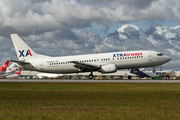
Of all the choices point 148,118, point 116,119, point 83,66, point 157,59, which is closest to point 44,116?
point 116,119

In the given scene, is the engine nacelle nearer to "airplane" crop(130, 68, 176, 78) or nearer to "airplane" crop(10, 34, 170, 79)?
"airplane" crop(10, 34, 170, 79)

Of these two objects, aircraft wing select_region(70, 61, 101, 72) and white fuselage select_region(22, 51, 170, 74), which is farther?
white fuselage select_region(22, 51, 170, 74)

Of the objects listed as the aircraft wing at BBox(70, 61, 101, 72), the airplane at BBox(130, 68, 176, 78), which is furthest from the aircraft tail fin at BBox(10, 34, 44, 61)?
the airplane at BBox(130, 68, 176, 78)

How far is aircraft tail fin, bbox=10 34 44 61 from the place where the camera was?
54.0m

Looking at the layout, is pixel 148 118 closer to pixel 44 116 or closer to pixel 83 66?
pixel 44 116

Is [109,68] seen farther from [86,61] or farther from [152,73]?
[152,73]

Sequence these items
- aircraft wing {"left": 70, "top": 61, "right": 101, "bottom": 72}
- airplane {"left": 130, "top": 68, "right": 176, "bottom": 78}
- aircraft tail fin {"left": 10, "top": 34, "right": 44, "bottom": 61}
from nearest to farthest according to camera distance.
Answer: aircraft wing {"left": 70, "top": 61, "right": 101, "bottom": 72}
aircraft tail fin {"left": 10, "top": 34, "right": 44, "bottom": 61}
airplane {"left": 130, "top": 68, "right": 176, "bottom": 78}

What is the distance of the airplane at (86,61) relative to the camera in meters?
49.7

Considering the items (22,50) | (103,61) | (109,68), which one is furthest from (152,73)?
(22,50)

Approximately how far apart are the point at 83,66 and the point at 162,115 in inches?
1570

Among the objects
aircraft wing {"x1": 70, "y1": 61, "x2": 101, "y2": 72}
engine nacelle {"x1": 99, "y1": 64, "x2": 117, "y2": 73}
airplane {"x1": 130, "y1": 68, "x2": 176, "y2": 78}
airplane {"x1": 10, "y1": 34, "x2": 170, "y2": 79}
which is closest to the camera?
engine nacelle {"x1": 99, "y1": 64, "x2": 117, "y2": 73}

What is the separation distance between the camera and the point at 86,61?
51781 mm

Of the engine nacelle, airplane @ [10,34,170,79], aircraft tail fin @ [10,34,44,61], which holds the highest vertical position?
aircraft tail fin @ [10,34,44,61]

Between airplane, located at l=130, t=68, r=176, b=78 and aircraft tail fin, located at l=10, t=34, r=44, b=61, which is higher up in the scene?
aircraft tail fin, located at l=10, t=34, r=44, b=61
